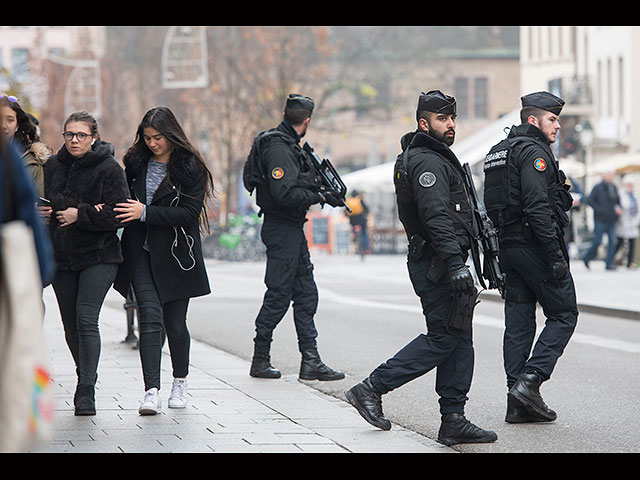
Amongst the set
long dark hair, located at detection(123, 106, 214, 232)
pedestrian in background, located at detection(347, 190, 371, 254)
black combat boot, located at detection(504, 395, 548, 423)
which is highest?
long dark hair, located at detection(123, 106, 214, 232)

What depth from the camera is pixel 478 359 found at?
37.2 feet

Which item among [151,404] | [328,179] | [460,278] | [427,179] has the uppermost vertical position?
[427,179]

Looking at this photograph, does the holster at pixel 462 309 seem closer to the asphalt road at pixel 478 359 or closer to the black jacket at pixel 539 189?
the asphalt road at pixel 478 359

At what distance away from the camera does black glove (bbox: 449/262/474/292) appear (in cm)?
680

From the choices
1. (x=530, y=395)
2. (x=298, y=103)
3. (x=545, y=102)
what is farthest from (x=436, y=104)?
(x=298, y=103)

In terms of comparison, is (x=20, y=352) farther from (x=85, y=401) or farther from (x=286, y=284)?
(x=286, y=284)

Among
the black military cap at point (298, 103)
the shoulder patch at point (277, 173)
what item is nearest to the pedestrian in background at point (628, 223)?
the black military cap at point (298, 103)

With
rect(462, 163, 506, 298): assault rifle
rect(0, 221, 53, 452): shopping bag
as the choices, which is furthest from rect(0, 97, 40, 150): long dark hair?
rect(0, 221, 53, 452): shopping bag

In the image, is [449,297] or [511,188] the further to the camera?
[511,188]

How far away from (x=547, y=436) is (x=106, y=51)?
56806 millimetres

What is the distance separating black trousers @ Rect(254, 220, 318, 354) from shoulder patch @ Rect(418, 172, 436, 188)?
2771 mm

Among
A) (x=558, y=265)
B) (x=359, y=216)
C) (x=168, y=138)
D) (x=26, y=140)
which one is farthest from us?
(x=359, y=216)

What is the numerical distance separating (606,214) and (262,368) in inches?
690

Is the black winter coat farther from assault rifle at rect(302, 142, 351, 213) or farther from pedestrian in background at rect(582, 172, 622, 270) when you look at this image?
pedestrian in background at rect(582, 172, 622, 270)
